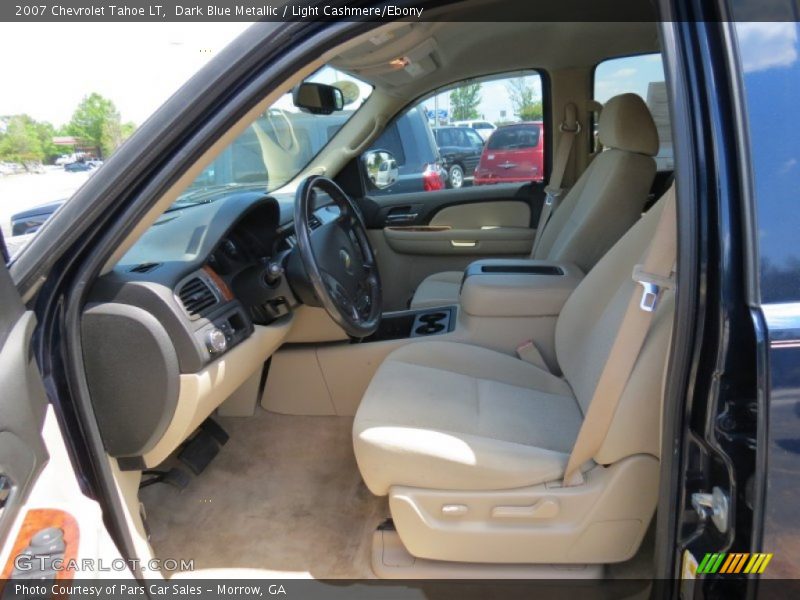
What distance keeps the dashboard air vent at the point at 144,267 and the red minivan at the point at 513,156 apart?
2378 millimetres

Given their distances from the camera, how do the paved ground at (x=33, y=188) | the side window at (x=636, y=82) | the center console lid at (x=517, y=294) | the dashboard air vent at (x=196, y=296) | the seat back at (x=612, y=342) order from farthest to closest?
1. the side window at (x=636, y=82)
2. the center console lid at (x=517, y=294)
3. the dashboard air vent at (x=196, y=296)
4. the seat back at (x=612, y=342)
5. the paved ground at (x=33, y=188)

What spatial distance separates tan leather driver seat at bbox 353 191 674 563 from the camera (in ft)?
4.01

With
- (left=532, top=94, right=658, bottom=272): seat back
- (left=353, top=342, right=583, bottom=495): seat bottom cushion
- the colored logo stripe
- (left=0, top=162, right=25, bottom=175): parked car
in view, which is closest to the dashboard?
(left=0, top=162, right=25, bottom=175): parked car

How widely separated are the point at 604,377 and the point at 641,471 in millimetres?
228

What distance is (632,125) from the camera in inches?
86.0

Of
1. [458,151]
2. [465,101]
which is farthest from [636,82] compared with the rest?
[458,151]

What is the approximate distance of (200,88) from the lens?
103 centimetres

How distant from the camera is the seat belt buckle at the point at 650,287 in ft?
3.59

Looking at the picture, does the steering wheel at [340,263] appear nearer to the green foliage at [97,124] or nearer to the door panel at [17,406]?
the green foliage at [97,124]

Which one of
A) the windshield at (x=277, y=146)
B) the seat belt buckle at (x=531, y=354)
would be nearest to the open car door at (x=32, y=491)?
the windshield at (x=277, y=146)

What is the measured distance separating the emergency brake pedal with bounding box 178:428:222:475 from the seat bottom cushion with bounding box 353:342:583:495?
2.19 ft

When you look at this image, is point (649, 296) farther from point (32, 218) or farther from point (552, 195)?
point (552, 195)

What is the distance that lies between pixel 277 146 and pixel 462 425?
1669 mm

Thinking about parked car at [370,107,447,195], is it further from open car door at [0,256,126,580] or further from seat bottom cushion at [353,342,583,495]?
open car door at [0,256,126,580]
